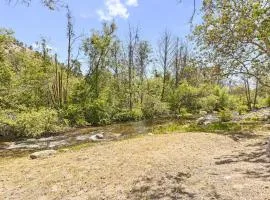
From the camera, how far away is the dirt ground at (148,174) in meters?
7.90

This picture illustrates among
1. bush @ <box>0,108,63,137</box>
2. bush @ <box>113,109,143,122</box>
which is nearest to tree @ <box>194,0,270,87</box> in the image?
bush @ <box>0,108,63,137</box>

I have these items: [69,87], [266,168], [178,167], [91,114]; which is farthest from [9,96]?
[266,168]

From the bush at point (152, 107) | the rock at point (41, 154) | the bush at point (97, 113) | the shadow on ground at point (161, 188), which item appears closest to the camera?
the shadow on ground at point (161, 188)

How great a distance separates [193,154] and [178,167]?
186 centimetres

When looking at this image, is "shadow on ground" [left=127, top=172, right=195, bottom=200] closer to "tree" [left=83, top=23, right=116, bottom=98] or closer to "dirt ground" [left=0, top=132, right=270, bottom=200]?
"dirt ground" [left=0, top=132, right=270, bottom=200]

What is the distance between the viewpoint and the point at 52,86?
1410 inches

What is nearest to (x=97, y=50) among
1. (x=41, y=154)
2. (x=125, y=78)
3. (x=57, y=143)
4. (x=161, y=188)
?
(x=125, y=78)

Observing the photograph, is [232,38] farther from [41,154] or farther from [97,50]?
[97,50]

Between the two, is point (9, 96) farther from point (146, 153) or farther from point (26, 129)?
point (146, 153)

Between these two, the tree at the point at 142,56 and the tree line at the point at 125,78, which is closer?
the tree line at the point at 125,78

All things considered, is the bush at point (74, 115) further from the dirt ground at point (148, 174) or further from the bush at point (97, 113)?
the dirt ground at point (148, 174)

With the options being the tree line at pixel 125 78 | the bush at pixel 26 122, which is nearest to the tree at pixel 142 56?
the tree line at pixel 125 78

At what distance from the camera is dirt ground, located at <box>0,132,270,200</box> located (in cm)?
790

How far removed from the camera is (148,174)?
924 centimetres
